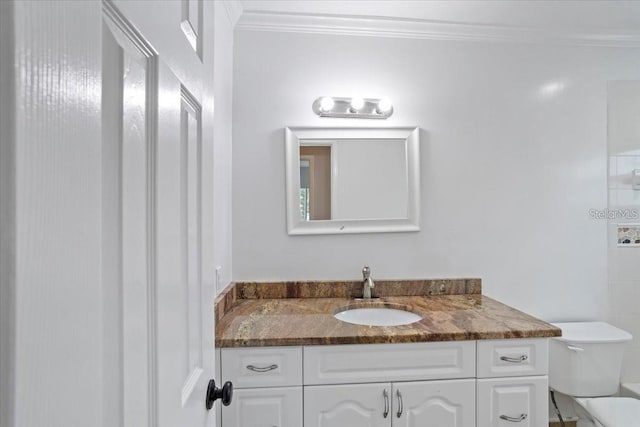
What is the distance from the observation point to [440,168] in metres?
2.04

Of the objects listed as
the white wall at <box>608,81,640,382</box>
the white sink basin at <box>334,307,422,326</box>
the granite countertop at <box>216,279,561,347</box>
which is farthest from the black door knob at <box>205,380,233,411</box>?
the white wall at <box>608,81,640,382</box>

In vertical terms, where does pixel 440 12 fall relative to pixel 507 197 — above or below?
above

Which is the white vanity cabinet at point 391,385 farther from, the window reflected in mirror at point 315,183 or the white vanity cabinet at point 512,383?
the window reflected in mirror at point 315,183

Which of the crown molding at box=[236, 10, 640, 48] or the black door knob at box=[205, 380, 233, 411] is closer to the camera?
the black door knob at box=[205, 380, 233, 411]

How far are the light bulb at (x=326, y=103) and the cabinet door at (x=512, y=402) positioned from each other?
1.48m

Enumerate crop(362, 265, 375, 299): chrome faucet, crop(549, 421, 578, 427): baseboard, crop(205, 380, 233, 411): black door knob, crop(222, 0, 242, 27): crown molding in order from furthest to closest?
crop(549, 421, 578, 427): baseboard < crop(362, 265, 375, 299): chrome faucet < crop(222, 0, 242, 27): crown molding < crop(205, 380, 233, 411): black door knob

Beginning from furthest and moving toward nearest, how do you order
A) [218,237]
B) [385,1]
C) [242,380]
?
1. [385,1]
2. [218,237]
3. [242,380]

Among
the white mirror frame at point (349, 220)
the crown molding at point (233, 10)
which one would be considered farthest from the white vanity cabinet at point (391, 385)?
the crown molding at point (233, 10)

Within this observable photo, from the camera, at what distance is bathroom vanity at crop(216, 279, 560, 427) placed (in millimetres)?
1360

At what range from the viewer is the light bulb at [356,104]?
1949mm

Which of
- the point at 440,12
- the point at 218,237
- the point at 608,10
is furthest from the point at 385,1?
the point at 218,237

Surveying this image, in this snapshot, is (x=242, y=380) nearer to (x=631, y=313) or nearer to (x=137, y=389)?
(x=137, y=389)

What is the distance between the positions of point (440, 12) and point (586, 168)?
49.8 inches

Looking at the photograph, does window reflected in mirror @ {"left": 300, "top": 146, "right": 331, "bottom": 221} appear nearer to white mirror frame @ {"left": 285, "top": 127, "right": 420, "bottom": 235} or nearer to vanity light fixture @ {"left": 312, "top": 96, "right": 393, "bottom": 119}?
white mirror frame @ {"left": 285, "top": 127, "right": 420, "bottom": 235}
